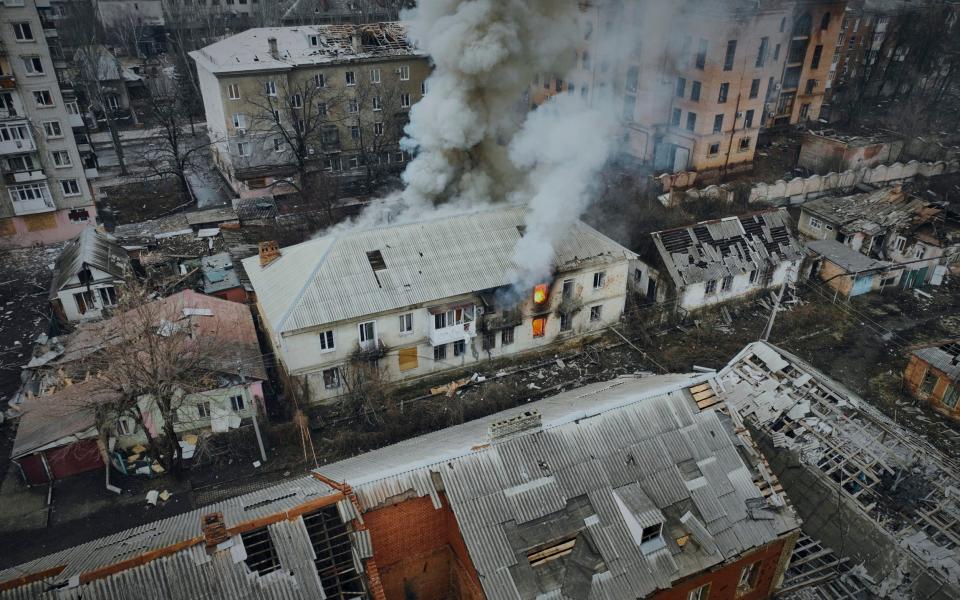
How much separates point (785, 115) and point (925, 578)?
154 feet

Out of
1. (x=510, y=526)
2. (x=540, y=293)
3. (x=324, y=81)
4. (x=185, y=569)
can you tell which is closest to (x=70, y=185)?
(x=324, y=81)

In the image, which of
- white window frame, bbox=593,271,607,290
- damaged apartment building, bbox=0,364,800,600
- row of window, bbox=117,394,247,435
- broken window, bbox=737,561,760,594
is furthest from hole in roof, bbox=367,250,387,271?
broken window, bbox=737,561,760,594

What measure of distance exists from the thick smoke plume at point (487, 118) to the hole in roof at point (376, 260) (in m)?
4.56

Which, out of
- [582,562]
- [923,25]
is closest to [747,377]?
[582,562]

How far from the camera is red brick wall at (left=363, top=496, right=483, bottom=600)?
1575cm

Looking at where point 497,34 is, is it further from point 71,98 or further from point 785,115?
point 785,115

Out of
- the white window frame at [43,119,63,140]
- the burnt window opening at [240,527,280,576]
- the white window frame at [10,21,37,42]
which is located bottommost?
the burnt window opening at [240,527,280,576]

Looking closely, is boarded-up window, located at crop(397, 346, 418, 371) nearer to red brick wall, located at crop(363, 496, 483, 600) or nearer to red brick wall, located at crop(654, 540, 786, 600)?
red brick wall, located at crop(363, 496, 483, 600)

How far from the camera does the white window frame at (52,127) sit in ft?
120

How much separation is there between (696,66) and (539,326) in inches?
987

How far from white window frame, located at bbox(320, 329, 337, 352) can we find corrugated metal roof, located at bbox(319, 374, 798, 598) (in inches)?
336

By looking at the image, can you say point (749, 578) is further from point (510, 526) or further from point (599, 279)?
point (599, 279)

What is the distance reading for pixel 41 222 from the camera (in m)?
38.6

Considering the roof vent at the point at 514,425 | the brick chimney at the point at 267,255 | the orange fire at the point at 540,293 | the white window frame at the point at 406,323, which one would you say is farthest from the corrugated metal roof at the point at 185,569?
the brick chimney at the point at 267,255
